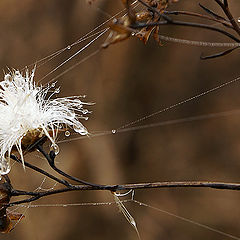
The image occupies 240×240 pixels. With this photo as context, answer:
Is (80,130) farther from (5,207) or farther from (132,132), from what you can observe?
(132,132)

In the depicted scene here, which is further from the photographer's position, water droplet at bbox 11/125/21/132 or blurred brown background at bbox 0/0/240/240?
blurred brown background at bbox 0/0/240/240

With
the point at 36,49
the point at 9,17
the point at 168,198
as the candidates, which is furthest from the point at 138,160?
the point at 9,17

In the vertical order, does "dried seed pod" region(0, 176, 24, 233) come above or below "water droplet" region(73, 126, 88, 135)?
below

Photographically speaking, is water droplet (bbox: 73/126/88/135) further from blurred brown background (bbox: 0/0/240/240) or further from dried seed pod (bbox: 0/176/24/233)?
blurred brown background (bbox: 0/0/240/240)

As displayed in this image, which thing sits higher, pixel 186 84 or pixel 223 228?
pixel 186 84

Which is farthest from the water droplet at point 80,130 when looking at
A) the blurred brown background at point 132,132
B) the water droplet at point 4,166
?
the blurred brown background at point 132,132

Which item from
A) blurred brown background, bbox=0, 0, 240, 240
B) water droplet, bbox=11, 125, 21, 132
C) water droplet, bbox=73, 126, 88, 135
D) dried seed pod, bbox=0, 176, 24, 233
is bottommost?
dried seed pod, bbox=0, 176, 24, 233

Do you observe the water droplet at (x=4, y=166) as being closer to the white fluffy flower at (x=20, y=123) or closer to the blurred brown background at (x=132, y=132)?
the white fluffy flower at (x=20, y=123)

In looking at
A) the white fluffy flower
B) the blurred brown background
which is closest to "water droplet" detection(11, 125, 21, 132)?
the white fluffy flower

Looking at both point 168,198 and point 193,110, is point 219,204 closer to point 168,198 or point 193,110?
point 168,198
